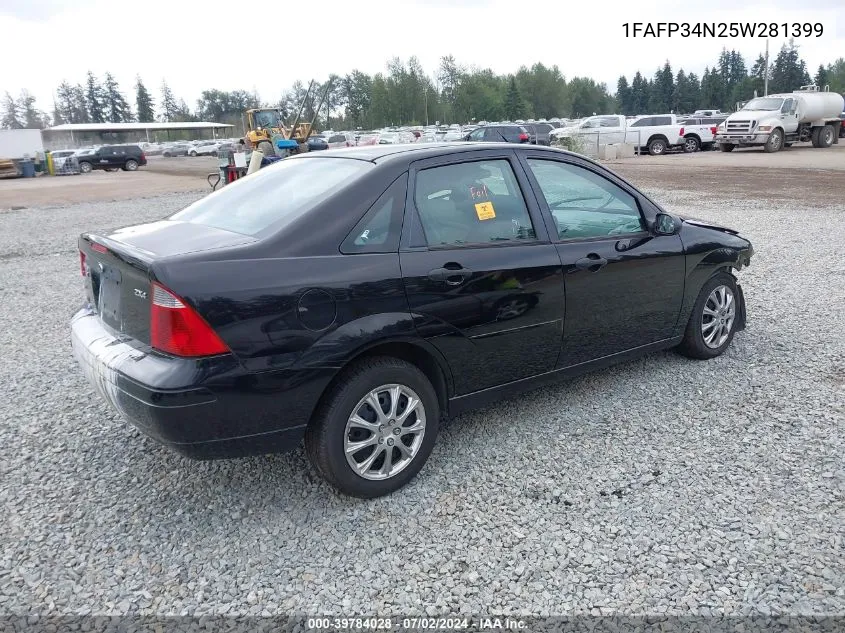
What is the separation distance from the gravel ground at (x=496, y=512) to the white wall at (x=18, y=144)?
4235cm

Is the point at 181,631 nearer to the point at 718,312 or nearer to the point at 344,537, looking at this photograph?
the point at 344,537

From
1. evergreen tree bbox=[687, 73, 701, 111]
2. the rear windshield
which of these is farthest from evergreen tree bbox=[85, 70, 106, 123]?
the rear windshield

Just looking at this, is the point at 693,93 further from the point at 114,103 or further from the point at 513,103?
the point at 114,103

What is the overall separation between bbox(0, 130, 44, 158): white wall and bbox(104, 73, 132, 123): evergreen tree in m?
91.8

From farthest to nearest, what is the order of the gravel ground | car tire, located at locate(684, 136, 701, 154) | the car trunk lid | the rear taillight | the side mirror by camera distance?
car tire, located at locate(684, 136, 701, 154) → the side mirror → the car trunk lid → the rear taillight → the gravel ground

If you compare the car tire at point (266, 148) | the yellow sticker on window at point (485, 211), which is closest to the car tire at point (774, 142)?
the car tire at point (266, 148)

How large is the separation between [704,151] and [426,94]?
6704 cm

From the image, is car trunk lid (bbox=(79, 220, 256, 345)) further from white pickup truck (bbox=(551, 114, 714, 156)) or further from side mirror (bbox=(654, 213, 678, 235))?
white pickup truck (bbox=(551, 114, 714, 156))

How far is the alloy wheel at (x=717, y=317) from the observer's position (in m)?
4.95

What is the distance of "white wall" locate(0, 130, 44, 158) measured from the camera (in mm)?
40312

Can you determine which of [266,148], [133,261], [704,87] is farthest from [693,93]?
[133,261]

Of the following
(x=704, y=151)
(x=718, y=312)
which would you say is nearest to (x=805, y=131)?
(x=704, y=151)

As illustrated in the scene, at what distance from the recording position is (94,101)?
12312 cm

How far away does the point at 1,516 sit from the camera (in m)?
3.32
